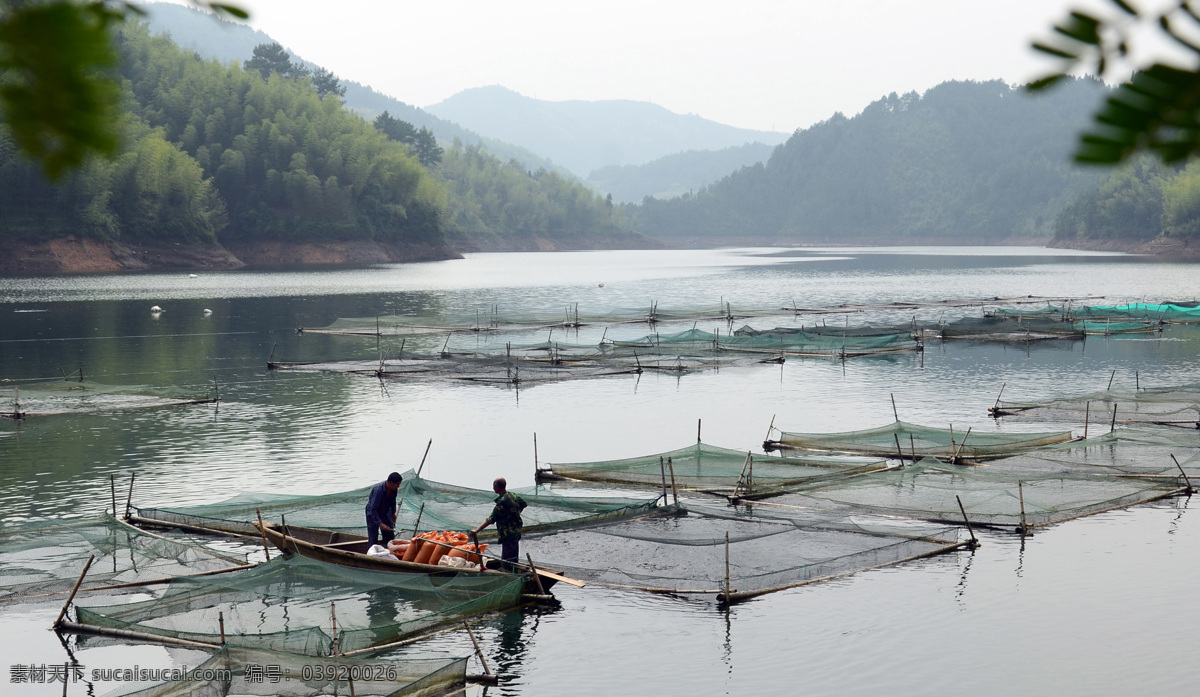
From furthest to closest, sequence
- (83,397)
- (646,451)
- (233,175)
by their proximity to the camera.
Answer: (233,175) → (83,397) → (646,451)

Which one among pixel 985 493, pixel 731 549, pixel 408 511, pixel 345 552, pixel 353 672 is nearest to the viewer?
pixel 353 672

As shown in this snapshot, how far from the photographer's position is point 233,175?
135250mm

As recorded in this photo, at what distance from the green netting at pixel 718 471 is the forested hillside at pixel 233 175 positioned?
94257mm

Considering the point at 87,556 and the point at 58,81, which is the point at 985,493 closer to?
the point at 87,556

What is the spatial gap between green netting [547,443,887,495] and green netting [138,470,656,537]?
2.67 metres

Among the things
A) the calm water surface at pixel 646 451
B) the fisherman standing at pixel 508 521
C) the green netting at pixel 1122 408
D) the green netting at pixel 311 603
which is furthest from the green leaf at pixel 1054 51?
the green netting at pixel 1122 408

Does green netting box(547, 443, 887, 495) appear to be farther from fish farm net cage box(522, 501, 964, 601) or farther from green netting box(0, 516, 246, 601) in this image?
green netting box(0, 516, 246, 601)

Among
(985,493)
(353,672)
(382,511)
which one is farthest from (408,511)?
(985,493)

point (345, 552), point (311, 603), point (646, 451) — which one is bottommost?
point (646, 451)

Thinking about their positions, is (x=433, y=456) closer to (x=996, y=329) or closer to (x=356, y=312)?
(x=996, y=329)

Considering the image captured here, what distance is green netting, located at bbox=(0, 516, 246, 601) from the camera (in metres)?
17.2

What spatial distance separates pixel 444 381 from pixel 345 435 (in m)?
11.6

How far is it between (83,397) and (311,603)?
81.0 feet

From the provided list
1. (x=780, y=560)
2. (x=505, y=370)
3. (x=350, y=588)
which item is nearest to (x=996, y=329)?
(x=505, y=370)
